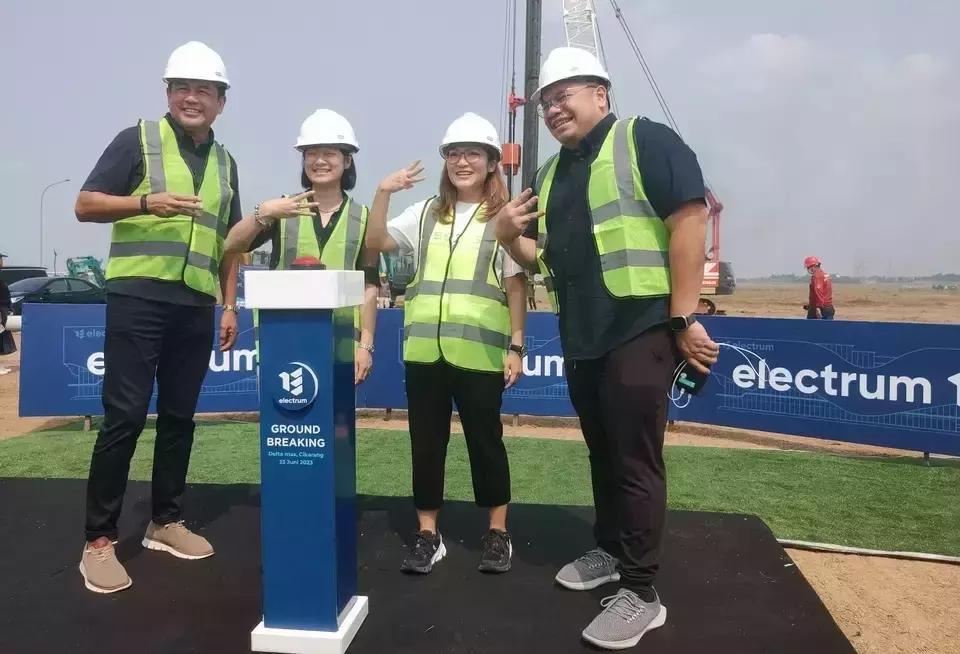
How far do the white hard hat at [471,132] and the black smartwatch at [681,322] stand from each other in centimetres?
107

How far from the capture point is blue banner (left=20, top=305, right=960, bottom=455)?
19.2 ft

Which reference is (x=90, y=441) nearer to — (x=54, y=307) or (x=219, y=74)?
(x=54, y=307)

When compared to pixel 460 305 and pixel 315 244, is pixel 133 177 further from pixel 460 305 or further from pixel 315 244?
pixel 460 305

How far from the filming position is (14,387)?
11.2 m

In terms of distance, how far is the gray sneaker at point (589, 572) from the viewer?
2691 millimetres

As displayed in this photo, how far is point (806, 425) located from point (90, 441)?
22.8 feet

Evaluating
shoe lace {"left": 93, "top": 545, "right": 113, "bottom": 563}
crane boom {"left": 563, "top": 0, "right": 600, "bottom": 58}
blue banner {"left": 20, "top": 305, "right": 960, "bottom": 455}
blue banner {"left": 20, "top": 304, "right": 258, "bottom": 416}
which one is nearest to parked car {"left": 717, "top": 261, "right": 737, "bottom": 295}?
crane boom {"left": 563, "top": 0, "right": 600, "bottom": 58}

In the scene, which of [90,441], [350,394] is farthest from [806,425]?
[90,441]

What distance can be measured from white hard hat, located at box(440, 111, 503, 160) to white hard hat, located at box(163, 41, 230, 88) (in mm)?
1014

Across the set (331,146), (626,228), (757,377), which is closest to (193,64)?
(331,146)

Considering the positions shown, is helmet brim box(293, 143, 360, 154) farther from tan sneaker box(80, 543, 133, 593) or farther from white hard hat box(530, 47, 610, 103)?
tan sneaker box(80, 543, 133, 593)

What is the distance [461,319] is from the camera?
2781mm

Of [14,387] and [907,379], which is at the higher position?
[907,379]

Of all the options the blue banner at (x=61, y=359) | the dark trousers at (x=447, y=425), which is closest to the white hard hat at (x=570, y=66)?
the dark trousers at (x=447, y=425)
